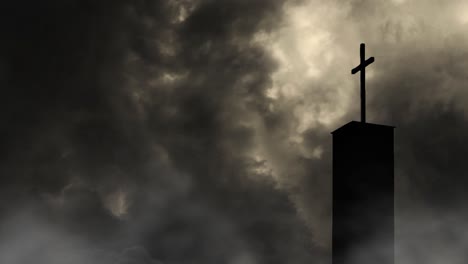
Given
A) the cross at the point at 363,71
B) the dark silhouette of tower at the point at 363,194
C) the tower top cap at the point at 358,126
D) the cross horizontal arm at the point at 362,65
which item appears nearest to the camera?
the dark silhouette of tower at the point at 363,194

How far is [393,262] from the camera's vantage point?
62.4ft

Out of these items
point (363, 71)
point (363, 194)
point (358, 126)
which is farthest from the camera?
point (363, 71)

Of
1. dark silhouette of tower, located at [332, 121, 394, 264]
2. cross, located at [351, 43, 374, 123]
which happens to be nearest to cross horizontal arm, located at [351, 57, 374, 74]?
cross, located at [351, 43, 374, 123]

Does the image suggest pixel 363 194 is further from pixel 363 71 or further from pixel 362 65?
pixel 362 65

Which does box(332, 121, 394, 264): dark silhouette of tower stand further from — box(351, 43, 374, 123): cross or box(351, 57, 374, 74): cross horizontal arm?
box(351, 57, 374, 74): cross horizontal arm

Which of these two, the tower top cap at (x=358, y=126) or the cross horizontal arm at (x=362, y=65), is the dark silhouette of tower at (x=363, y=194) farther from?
the cross horizontal arm at (x=362, y=65)

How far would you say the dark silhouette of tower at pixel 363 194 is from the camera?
1909 cm

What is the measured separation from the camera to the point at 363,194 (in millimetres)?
19438

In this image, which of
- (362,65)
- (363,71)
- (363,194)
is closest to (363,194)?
(363,194)

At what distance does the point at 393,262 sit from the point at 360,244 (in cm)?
116

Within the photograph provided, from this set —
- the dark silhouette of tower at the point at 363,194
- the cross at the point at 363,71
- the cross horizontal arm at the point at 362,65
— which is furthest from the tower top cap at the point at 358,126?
the cross horizontal arm at the point at 362,65

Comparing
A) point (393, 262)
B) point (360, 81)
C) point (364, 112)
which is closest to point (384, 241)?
point (393, 262)

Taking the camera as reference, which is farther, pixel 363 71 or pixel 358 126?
pixel 363 71

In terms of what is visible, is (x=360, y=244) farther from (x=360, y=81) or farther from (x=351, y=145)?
(x=360, y=81)
